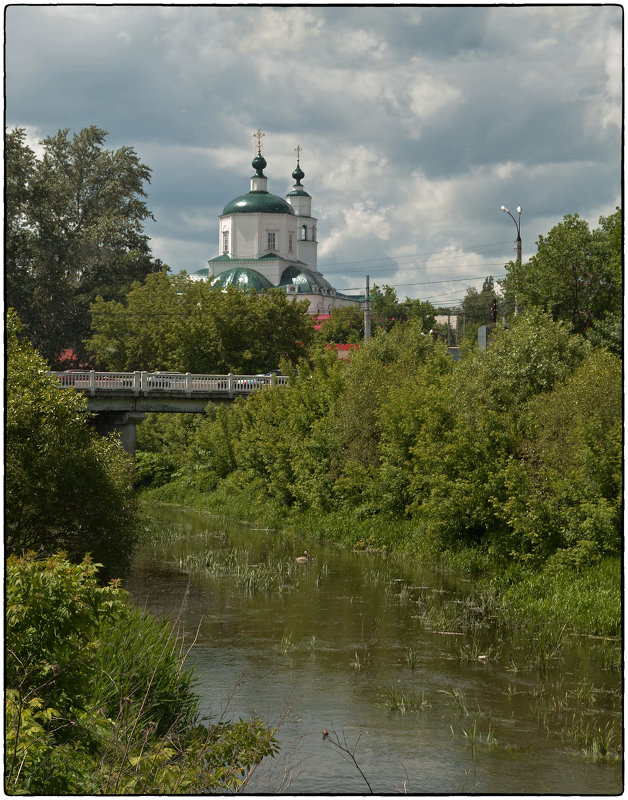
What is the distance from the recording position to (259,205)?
11450cm

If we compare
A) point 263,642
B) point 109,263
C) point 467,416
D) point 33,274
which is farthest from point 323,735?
point 109,263

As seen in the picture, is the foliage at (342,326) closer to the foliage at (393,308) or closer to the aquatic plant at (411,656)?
the foliage at (393,308)

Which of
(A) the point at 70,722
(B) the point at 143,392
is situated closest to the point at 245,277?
(B) the point at 143,392

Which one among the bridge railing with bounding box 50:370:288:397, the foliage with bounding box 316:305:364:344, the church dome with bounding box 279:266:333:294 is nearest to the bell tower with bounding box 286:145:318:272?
the church dome with bounding box 279:266:333:294

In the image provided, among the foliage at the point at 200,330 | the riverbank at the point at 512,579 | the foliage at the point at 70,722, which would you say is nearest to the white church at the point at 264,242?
the foliage at the point at 200,330

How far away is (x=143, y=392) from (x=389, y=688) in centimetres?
2964

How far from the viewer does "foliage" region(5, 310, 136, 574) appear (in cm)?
1639

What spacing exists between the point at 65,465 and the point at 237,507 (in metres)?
20.2

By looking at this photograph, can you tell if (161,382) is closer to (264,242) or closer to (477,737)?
(477,737)

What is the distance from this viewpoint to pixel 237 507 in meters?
36.7

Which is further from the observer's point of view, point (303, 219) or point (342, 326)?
point (303, 219)

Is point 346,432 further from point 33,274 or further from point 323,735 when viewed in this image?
point 33,274

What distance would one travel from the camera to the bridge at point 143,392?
4122 cm

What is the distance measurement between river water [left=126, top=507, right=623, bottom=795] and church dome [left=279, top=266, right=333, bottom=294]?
93.2 metres
